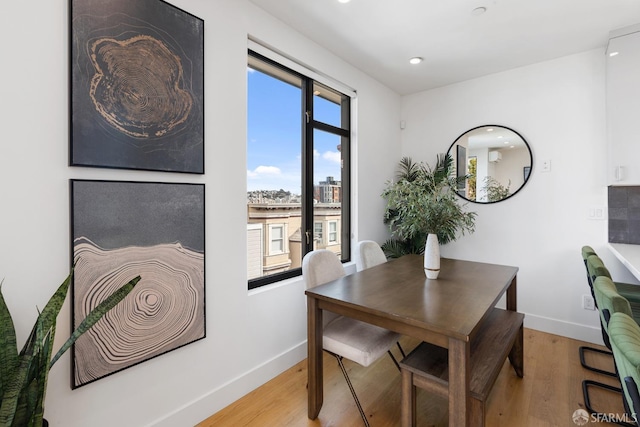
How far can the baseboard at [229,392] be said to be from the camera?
1.72 meters

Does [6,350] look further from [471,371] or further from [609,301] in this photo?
[609,301]

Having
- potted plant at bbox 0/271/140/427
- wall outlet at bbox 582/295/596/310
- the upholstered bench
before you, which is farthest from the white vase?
wall outlet at bbox 582/295/596/310

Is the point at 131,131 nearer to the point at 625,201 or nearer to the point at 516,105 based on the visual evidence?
the point at 516,105

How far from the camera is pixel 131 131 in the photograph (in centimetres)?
153

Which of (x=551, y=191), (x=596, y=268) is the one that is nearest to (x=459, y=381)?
(x=596, y=268)

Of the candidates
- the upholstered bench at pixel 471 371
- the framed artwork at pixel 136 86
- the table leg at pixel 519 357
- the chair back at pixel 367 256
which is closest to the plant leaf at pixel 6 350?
the framed artwork at pixel 136 86

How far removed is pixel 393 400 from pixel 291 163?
1.95m

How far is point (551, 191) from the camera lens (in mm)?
3045

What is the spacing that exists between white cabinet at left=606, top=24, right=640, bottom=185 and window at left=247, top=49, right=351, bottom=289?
2.29 meters

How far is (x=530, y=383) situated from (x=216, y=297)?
7.66ft

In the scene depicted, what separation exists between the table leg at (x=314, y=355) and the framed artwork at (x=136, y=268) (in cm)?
67

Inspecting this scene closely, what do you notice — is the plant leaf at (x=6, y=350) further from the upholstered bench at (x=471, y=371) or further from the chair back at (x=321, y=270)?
the upholstered bench at (x=471, y=371)

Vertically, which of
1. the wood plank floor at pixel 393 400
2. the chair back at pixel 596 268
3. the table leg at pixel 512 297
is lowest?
the wood plank floor at pixel 393 400

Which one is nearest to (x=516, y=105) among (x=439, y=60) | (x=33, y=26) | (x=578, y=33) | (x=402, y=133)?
(x=578, y=33)
